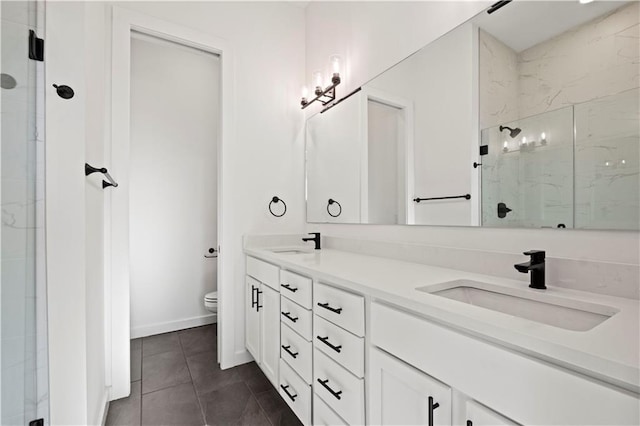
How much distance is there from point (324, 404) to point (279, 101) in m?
2.13

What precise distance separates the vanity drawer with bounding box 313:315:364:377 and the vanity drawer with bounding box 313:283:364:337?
27 millimetres

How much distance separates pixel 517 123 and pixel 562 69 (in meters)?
0.20

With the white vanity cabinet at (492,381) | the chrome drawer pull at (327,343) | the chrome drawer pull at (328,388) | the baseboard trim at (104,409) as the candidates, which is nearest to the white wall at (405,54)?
the white vanity cabinet at (492,381)

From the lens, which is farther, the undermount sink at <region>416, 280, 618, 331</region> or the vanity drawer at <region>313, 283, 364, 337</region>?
the vanity drawer at <region>313, 283, 364, 337</region>

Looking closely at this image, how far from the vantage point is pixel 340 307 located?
1107mm

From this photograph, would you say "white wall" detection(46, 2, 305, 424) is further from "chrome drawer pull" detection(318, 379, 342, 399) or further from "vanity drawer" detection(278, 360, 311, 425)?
"chrome drawer pull" detection(318, 379, 342, 399)

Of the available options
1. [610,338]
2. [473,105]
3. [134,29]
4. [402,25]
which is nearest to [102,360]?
[134,29]

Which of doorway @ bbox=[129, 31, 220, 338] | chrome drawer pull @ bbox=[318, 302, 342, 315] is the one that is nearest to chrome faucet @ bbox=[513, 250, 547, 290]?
chrome drawer pull @ bbox=[318, 302, 342, 315]

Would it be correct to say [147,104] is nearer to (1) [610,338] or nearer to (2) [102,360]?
(2) [102,360]

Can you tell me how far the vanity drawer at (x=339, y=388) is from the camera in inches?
40.1

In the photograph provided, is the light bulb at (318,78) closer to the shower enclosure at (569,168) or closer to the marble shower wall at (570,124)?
the marble shower wall at (570,124)

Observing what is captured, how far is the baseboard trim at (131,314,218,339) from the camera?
2.72 meters

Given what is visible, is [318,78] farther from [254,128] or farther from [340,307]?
[340,307]

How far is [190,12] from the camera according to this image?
2.09m
